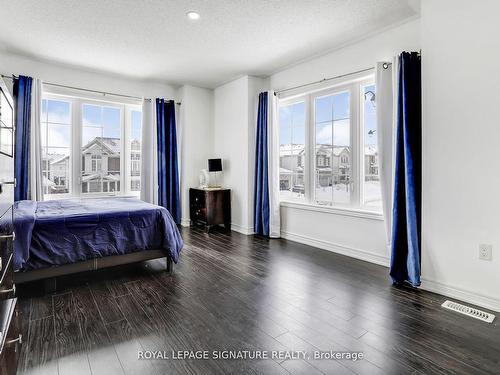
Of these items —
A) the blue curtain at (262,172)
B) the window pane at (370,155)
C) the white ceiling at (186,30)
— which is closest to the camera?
the white ceiling at (186,30)

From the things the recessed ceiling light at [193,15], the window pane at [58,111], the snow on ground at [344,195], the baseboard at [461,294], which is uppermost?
the recessed ceiling light at [193,15]

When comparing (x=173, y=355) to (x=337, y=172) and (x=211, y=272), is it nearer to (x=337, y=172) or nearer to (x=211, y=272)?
(x=211, y=272)

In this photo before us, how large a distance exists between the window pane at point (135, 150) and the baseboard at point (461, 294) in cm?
456

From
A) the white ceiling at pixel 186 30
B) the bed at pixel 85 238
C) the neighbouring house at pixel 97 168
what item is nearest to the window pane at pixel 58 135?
the neighbouring house at pixel 97 168

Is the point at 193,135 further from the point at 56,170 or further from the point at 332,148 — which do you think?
the point at 332,148

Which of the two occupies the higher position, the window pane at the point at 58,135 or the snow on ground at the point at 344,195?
the window pane at the point at 58,135

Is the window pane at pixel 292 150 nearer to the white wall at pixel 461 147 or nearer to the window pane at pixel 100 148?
the white wall at pixel 461 147

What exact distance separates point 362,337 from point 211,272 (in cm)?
163

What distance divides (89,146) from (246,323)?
4128 mm

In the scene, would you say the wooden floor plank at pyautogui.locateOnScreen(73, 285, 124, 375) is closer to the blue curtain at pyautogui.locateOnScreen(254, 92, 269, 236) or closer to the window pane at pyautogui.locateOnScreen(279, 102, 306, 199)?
the blue curtain at pyautogui.locateOnScreen(254, 92, 269, 236)

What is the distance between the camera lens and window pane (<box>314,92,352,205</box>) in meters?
3.79

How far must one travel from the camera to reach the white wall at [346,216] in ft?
10.5

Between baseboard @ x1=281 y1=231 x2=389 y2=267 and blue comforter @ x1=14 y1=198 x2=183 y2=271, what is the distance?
1.88 metres

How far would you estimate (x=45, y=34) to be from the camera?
340cm
